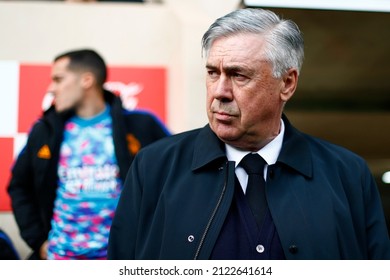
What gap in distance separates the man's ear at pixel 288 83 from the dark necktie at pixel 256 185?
0.74 feet

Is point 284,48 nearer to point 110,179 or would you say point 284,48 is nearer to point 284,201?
point 284,201

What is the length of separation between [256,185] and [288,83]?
0.35m

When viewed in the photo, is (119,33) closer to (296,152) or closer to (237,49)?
(237,49)

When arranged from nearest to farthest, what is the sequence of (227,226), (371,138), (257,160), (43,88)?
(227,226), (257,160), (371,138), (43,88)

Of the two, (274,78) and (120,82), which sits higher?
(274,78)

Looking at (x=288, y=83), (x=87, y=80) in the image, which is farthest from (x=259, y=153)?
(x=87, y=80)

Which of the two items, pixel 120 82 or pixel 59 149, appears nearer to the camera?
pixel 59 149

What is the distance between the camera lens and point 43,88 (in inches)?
102

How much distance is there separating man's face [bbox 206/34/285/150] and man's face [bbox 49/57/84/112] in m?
1.15

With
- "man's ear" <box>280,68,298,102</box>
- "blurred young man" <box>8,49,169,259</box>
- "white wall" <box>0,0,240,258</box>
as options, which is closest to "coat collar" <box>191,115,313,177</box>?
"man's ear" <box>280,68,298,102</box>

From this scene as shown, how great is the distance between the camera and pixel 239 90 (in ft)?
4.66

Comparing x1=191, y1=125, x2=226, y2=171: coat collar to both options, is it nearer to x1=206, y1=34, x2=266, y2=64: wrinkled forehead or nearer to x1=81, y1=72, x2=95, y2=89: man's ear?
x1=206, y1=34, x2=266, y2=64: wrinkled forehead
